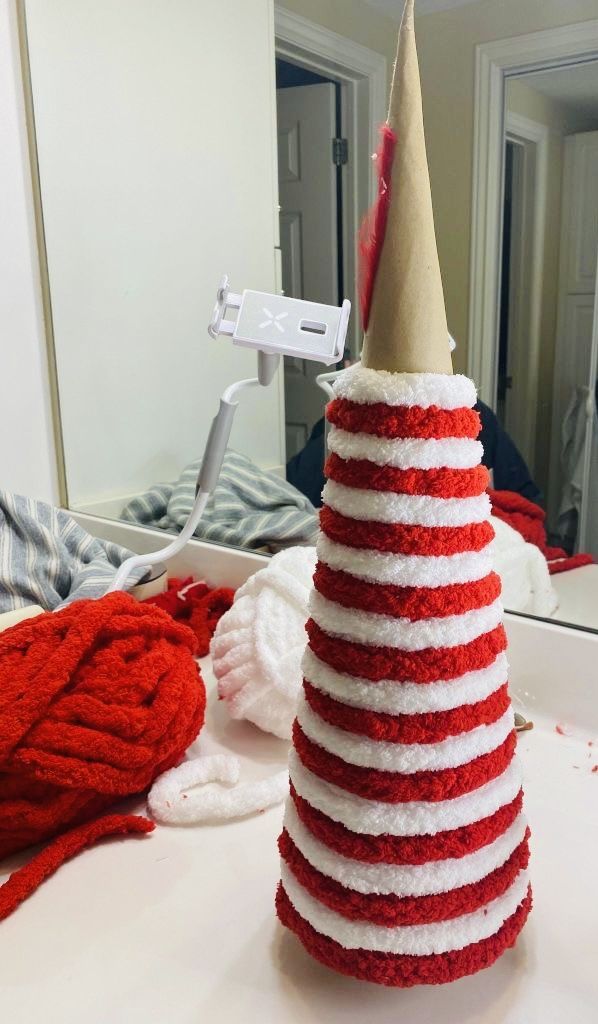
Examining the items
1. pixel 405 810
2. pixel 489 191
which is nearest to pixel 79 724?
pixel 405 810

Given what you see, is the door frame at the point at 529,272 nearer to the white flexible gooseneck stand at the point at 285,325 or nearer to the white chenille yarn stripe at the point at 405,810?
the white flexible gooseneck stand at the point at 285,325

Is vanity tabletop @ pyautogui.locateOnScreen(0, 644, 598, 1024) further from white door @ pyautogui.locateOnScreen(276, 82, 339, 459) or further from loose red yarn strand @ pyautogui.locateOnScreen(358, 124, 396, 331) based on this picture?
white door @ pyautogui.locateOnScreen(276, 82, 339, 459)

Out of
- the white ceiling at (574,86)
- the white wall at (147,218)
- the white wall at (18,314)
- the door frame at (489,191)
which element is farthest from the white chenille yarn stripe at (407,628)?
the white wall at (18,314)

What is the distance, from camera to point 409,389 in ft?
0.92

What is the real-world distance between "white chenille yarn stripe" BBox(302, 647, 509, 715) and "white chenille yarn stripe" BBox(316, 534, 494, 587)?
0.04 metres

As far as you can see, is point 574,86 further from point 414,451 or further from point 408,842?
point 408,842

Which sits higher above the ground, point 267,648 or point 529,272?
point 529,272

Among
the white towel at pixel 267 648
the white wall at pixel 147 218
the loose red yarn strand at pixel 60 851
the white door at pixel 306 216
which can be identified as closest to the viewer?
the loose red yarn strand at pixel 60 851

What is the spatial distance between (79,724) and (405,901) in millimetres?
228

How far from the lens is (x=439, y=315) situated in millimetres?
291

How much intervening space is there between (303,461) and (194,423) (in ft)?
0.72

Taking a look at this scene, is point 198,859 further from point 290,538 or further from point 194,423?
point 194,423

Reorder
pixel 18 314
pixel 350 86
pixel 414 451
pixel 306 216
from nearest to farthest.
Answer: pixel 414 451 < pixel 350 86 < pixel 306 216 < pixel 18 314

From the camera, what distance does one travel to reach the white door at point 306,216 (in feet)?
2.46
